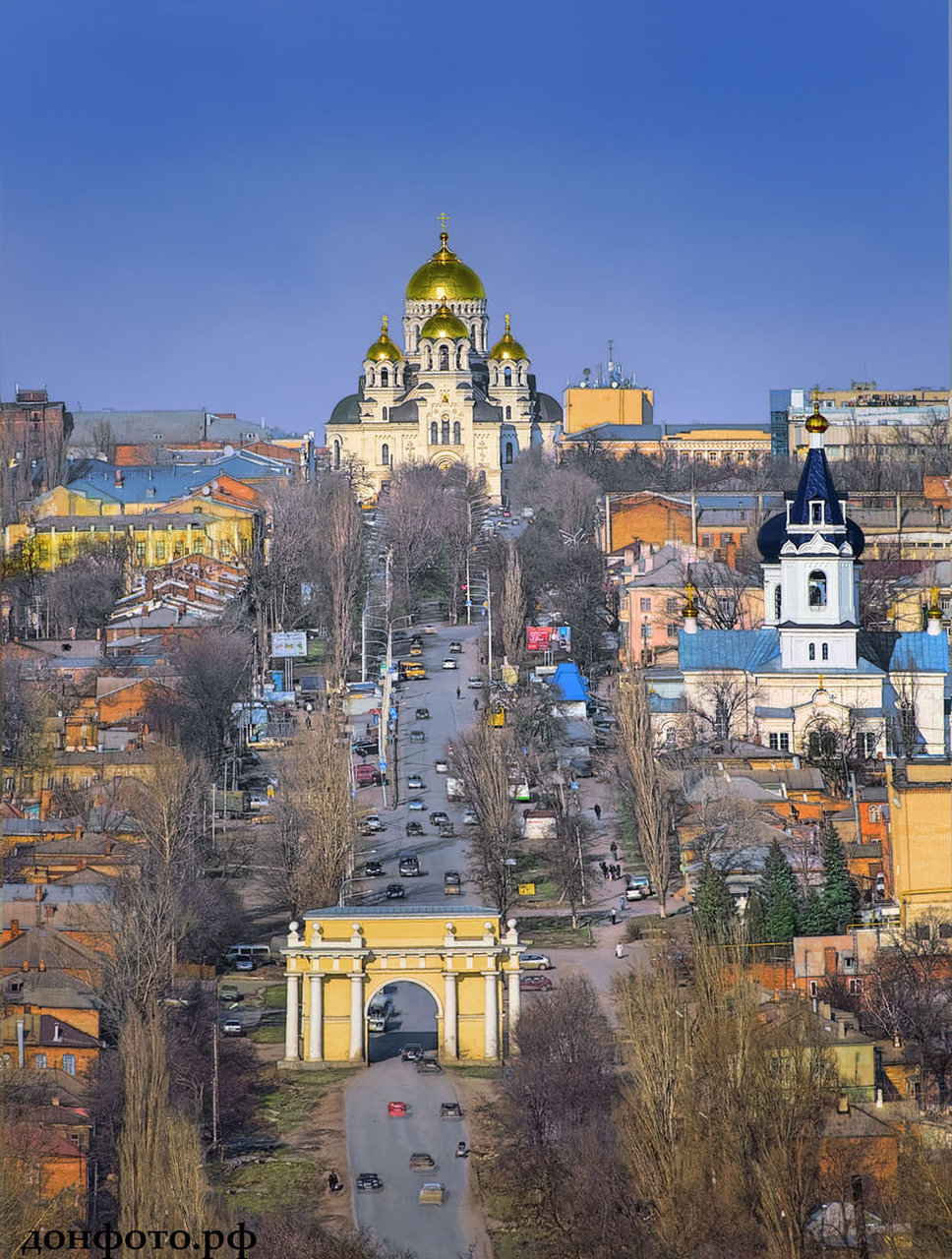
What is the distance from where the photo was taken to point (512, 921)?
1339 inches

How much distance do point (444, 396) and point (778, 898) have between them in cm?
6444

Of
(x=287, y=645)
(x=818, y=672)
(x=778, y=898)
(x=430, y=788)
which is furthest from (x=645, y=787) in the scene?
(x=287, y=645)

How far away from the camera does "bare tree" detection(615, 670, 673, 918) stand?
128ft

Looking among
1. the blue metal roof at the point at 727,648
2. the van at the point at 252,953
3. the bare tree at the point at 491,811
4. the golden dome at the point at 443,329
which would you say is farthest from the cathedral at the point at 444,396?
the van at the point at 252,953

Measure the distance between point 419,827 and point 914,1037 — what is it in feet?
49.3

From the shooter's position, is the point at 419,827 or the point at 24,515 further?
the point at 24,515

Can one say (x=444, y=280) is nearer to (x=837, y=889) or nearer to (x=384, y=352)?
(x=384, y=352)

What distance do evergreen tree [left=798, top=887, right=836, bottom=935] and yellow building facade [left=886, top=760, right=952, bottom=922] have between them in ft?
3.11

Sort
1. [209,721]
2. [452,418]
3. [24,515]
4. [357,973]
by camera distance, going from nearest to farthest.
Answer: [357,973]
[209,721]
[24,515]
[452,418]

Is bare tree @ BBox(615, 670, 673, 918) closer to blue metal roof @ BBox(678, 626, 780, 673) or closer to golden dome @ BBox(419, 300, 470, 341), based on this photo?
blue metal roof @ BBox(678, 626, 780, 673)

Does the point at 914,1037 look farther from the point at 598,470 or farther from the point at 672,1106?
the point at 598,470

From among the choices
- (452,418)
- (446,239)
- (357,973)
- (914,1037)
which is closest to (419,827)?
(357,973)

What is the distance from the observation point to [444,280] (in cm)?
10200

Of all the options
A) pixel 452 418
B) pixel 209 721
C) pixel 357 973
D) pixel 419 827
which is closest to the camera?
pixel 357 973
